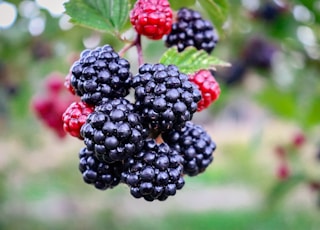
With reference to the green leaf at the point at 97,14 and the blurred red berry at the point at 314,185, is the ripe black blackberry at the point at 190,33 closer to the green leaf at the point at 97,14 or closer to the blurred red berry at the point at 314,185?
the green leaf at the point at 97,14

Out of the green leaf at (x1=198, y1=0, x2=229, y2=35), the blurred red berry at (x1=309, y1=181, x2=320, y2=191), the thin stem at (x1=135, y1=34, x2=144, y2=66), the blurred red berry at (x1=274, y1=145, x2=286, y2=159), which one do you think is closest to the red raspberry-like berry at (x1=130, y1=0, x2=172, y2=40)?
the thin stem at (x1=135, y1=34, x2=144, y2=66)

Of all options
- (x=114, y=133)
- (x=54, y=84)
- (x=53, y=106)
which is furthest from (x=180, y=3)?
(x=54, y=84)

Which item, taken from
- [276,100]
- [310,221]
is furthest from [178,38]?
[310,221]

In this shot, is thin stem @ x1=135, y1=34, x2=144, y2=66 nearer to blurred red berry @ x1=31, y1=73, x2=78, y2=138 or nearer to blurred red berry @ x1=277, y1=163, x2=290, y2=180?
blurred red berry @ x1=31, y1=73, x2=78, y2=138

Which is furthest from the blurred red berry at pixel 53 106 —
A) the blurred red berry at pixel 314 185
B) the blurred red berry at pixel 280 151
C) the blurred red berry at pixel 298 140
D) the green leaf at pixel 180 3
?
the blurred red berry at pixel 280 151

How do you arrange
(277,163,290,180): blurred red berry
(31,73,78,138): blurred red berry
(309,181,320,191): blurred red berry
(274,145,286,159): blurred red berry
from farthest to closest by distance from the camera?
(274,145,286,159): blurred red berry < (277,163,290,180): blurred red berry < (309,181,320,191): blurred red berry < (31,73,78,138): blurred red berry

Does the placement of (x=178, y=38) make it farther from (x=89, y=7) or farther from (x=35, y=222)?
(x=35, y=222)

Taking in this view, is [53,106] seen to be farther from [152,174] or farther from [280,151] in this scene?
[280,151]
